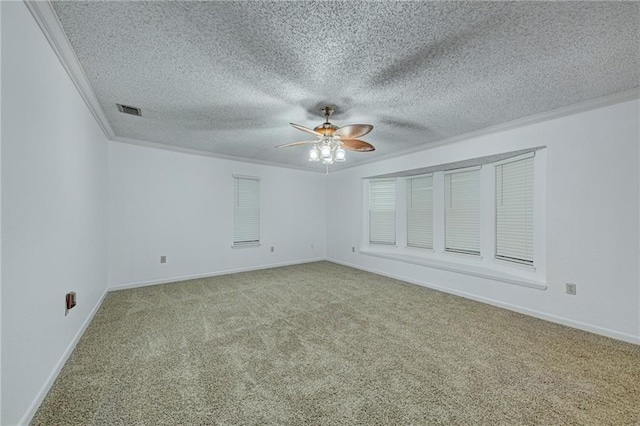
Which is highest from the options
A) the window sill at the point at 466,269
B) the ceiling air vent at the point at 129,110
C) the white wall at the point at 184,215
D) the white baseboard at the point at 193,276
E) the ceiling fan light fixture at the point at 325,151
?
the ceiling air vent at the point at 129,110

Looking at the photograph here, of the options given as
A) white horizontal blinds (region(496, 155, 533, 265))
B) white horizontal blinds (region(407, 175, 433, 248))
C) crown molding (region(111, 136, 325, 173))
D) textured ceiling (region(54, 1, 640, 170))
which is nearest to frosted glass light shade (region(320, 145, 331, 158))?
textured ceiling (region(54, 1, 640, 170))

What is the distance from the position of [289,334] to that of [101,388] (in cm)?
145

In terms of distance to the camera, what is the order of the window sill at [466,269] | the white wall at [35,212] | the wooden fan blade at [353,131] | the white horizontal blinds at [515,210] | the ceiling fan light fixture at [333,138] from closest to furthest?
the white wall at [35,212], the wooden fan blade at [353,131], the ceiling fan light fixture at [333,138], the window sill at [466,269], the white horizontal blinds at [515,210]

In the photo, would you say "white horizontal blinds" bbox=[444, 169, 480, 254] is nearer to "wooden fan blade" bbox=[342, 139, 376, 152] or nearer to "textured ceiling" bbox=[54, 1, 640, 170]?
"textured ceiling" bbox=[54, 1, 640, 170]

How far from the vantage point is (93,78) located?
229cm

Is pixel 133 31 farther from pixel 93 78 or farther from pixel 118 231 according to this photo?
pixel 118 231

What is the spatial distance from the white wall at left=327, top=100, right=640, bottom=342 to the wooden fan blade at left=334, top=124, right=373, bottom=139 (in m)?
2.19

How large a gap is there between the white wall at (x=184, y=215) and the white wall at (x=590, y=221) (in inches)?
161

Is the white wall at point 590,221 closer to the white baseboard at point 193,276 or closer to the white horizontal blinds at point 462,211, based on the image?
the white horizontal blinds at point 462,211

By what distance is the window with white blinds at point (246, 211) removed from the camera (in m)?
5.33

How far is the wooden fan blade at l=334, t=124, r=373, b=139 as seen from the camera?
94.7 inches

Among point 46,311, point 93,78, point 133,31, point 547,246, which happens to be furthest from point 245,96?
point 547,246

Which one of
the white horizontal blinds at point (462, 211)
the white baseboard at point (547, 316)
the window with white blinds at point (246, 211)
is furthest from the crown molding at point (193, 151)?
the white baseboard at point (547, 316)

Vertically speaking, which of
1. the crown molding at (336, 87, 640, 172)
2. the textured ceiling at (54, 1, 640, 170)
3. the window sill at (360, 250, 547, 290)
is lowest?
the window sill at (360, 250, 547, 290)
